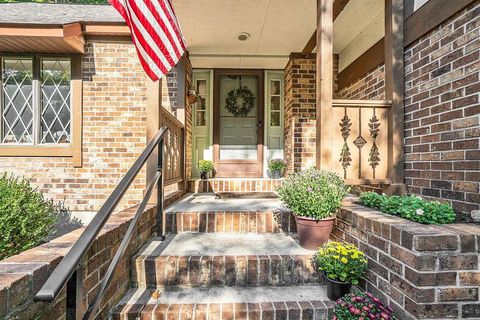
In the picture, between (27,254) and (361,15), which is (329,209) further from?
(361,15)

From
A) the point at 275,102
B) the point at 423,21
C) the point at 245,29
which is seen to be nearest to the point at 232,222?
the point at 423,21

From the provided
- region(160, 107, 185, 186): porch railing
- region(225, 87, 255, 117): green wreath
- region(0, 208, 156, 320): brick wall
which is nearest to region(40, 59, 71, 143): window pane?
region(160, 107, 185, 186): porch railing

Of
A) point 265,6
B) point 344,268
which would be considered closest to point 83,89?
point 265,6

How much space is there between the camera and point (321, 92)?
2.33 metres

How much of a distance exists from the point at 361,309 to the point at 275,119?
13.3ft

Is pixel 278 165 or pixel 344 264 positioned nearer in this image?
pixel 344 264

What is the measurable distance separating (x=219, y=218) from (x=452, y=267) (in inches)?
69.2

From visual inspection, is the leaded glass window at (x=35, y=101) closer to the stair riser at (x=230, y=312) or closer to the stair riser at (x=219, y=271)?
the stair riser at (x=219, y=271)

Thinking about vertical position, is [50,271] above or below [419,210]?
below

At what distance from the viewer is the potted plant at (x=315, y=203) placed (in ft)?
6.47

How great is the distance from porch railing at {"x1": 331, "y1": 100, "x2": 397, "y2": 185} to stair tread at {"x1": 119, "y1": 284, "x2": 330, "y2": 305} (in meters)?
1.12

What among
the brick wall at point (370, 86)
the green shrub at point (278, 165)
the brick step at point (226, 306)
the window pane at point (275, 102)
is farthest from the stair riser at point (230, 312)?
the window pane at point (275, 102)

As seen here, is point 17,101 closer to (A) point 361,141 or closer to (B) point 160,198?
(B) point 160,198

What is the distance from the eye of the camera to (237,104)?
16.5ft
